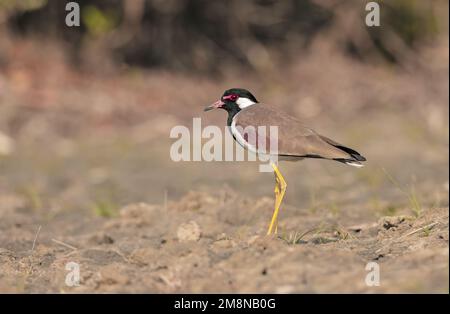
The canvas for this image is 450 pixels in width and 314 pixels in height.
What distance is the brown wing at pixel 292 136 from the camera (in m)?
5.30

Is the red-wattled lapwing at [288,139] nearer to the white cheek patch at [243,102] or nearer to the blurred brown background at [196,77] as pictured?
the white cheek patch at [243,102]

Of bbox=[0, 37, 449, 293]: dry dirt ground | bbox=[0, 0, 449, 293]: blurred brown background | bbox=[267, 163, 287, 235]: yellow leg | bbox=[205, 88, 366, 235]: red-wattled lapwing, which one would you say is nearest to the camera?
bbox=[0, 37, 449, 293]: dry dirt ground

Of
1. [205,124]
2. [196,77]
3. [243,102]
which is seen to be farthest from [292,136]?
[196,77]

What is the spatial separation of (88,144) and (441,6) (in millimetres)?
6721

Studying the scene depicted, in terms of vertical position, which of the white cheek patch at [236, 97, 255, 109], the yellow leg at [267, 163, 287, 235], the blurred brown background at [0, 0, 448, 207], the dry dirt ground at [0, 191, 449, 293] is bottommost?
the dry dirt ground at [0, 191, 449, 293]

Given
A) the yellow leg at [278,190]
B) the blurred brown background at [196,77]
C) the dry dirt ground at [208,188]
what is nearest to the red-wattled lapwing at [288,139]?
the yellow leg at [278,190]

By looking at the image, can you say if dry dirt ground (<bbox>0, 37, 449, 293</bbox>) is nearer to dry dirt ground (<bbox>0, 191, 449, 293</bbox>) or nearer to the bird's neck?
dry dirt ground (<bbox>0, 191, 449, 293</bbox>)

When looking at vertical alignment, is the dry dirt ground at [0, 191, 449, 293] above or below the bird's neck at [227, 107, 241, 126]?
below

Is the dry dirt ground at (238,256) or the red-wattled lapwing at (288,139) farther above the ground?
the red-wattled lapwing at (288,139)

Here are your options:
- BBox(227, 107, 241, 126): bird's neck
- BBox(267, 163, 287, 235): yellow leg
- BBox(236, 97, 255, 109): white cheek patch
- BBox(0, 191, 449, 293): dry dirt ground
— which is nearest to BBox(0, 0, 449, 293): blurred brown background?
BBox(0, 191, 449, 293): dry dirt ground

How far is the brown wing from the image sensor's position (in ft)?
17.4

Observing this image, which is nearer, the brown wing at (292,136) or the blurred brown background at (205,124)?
the blurred brown background at (205,124)

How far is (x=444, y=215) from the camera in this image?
5.34 m

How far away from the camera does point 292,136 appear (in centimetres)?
542
